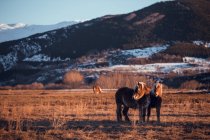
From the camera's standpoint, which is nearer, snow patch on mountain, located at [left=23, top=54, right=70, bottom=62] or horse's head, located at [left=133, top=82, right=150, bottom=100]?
horse's head, located at [left=133, top=82, right=150, bottom=100]

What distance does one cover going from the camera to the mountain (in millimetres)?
110312

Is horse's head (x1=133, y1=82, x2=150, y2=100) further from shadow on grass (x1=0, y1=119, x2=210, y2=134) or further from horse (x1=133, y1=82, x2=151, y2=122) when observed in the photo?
shadow on grass (x1=0, y1=119, x2=210, y2=134)

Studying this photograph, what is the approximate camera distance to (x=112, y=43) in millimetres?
131875

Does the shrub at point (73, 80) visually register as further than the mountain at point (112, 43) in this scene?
No

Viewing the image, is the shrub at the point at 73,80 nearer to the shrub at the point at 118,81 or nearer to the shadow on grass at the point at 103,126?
the shrub at the point at 118,81

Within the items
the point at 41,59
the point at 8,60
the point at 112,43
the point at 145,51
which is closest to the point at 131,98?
the point at 145,51

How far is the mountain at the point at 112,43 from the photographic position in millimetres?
110312

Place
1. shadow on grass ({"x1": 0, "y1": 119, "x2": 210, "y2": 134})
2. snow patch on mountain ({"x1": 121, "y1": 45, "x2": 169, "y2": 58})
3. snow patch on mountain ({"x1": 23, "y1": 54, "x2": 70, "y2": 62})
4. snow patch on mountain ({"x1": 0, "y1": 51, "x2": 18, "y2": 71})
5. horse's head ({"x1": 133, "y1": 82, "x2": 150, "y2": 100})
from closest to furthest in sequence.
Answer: shadow on grass ({"x1": 0, "y1": 119, "x2": 210, "y2": 134}) < horse's head ({"x1": 133, "y1": 82, "x2": 150, "y2": 100}) < snow patch on mountain ({"x1": 121, "y1": 45, "x2": 169, "y2": 58}) < snow patch on mountain ({"x1": 23, "y1": 54, "x2": 70, "y2": 62}) < snow patch on mountain ({"x1": 0, "y1": 51, "x2": 18, "y2": 71})

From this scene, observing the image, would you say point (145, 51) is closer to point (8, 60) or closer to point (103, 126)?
point (8, 60)

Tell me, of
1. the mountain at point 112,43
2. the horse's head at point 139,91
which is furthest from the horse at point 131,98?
the mountain at point 112,43

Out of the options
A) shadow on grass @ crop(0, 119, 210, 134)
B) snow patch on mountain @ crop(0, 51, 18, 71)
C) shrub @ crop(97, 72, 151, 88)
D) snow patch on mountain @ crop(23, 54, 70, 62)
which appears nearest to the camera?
shadow on grass @ crop(0, 119, 210, 134)

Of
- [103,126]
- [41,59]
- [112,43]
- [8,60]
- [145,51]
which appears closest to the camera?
[103,126]

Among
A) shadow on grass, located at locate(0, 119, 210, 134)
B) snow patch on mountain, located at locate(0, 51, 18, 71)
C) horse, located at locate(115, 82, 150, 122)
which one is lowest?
shadow on grass, located at locate(0, 119, 210, 134)

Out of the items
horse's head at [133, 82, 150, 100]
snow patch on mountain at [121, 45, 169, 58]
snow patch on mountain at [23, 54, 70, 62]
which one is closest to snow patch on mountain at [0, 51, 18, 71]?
snow patch on mountain at [23, 54, 70, 62]
